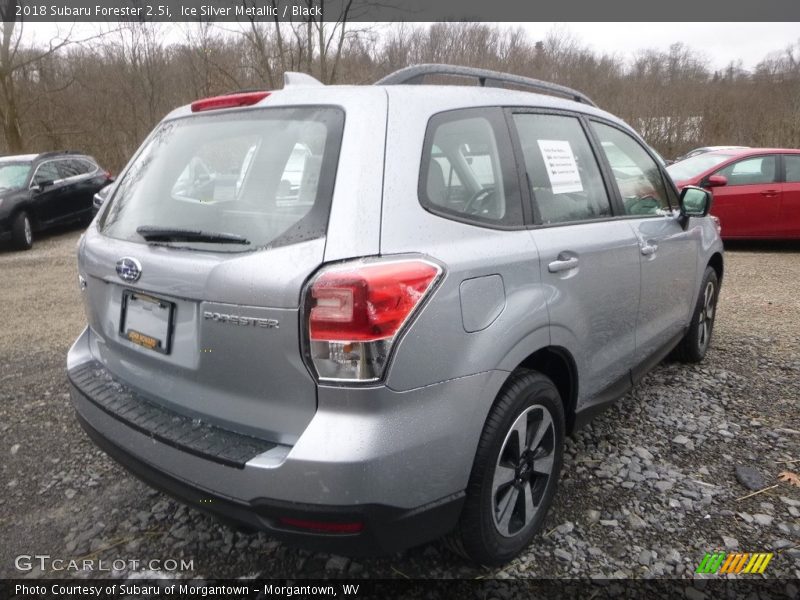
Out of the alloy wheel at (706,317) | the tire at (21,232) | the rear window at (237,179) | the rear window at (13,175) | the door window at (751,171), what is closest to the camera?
the rear window at (237,179)

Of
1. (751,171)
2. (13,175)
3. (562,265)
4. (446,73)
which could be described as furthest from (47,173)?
(751,171)

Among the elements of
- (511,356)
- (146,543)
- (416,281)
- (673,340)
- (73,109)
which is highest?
(73,109)

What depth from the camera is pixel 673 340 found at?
11.9ft

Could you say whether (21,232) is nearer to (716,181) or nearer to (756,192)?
(716,181)

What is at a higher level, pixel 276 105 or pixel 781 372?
pixel 276 105

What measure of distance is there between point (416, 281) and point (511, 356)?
49 cm

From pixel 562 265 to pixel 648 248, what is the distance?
38.4 inches

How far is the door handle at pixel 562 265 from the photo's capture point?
87.0 inches

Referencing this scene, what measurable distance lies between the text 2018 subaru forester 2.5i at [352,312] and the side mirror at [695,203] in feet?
3.97

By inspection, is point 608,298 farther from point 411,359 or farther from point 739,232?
point 739,232

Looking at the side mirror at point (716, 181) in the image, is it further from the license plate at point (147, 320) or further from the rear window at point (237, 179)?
the license plate at point (147, 320)

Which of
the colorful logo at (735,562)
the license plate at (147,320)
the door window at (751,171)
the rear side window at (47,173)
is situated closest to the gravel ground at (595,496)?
the colorful logo at (735,562)

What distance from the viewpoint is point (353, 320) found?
162cm

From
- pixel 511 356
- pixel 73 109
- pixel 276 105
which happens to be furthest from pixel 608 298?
pixel 73 109
